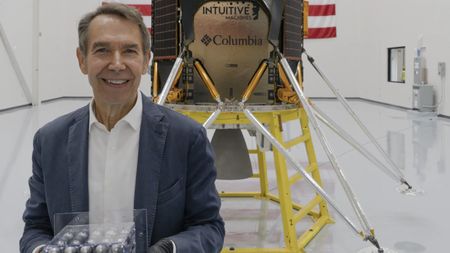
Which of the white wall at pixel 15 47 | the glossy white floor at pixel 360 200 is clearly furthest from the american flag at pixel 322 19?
the white wall at pixel 15 47

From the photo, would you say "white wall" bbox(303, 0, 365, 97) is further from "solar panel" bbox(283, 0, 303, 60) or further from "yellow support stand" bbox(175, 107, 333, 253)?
"yellow support stand" bbox(175, 107, 333, 253)

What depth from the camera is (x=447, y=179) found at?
4.79m

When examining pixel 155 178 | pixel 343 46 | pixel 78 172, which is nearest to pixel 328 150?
pixel 155 178

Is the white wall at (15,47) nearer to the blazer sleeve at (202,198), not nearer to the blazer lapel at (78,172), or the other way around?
the blazer lapel at (78,172)

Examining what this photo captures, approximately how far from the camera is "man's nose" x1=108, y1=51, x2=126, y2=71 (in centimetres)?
135

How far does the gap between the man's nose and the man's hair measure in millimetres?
105

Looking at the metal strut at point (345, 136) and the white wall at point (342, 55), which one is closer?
the metal strut at point (345, 136)

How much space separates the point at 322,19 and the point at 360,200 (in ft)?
35.8

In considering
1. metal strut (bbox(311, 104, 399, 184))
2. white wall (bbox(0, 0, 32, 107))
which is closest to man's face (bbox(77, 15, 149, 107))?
metal strut (bbox(311, 104, 399, 184))

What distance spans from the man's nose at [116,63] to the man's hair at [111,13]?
105mm

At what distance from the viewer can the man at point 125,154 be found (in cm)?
137

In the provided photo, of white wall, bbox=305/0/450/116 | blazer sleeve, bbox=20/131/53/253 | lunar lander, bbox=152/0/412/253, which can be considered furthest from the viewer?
white wall, bbox=305/0/450/116

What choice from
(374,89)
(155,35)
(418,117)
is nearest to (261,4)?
(155,35)

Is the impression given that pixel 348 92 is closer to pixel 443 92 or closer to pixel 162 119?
pixel 443 92
